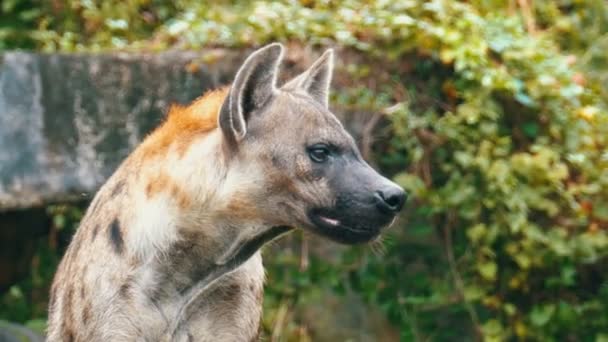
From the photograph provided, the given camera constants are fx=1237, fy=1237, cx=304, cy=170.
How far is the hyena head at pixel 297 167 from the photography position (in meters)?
3.92

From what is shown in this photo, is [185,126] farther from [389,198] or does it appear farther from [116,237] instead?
[389,198]

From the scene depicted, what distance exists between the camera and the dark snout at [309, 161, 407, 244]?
12.8ft

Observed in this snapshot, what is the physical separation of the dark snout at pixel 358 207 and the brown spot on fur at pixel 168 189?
0.42m

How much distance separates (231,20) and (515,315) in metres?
2.36

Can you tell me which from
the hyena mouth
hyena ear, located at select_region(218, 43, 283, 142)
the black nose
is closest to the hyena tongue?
the hyena mouth

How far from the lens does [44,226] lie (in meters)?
7.60

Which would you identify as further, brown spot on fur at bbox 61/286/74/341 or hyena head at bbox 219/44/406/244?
brown spot on fur at bbox 61/286/74/341

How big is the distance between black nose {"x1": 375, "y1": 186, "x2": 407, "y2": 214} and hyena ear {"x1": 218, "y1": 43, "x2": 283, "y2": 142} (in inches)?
19.4

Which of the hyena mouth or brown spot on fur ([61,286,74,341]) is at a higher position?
the hyena mouth

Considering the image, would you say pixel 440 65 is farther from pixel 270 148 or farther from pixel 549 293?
pixel 270 148

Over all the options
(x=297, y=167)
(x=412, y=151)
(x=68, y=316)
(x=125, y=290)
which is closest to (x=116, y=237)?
(x=125, y=290)

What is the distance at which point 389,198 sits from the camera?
3.89 metres

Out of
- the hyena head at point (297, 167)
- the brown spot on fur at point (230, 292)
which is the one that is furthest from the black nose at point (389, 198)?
the brown spot on fur at point (230, 292)

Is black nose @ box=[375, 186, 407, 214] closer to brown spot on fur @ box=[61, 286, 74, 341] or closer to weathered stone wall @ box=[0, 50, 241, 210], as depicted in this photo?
brown spot on fur @ box=[61, 286, 74, 341]
